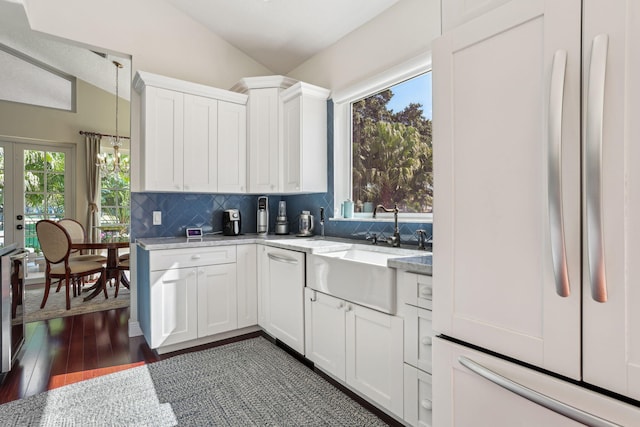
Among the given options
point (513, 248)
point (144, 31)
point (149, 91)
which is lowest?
point (513, 248)

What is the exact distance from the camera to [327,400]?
6.61 ft

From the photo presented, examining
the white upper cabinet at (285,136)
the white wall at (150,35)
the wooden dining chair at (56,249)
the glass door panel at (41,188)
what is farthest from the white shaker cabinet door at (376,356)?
the glass door panel at (41,188)

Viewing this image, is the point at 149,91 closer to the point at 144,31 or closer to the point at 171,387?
the point at 144,31

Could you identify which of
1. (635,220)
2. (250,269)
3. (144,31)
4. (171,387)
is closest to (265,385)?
(171,387)

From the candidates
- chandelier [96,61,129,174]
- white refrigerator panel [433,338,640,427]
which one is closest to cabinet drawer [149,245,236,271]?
white refrigerator panel [433,338,640,427]

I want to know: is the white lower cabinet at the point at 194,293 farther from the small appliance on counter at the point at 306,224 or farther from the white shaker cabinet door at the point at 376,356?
the white shaker cabinet door at the point at 376,356

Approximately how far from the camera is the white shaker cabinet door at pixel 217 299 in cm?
279

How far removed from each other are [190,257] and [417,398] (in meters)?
1.95

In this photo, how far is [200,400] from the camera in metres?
2.04

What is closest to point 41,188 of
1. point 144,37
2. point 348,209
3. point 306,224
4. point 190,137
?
point 144,37

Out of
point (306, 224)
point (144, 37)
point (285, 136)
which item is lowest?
Answer: point (306, 224)

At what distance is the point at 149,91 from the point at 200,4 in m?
0.99

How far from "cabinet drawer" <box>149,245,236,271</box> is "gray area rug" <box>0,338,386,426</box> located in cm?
73

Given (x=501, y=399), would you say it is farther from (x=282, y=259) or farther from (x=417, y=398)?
(x=282, y=259)
